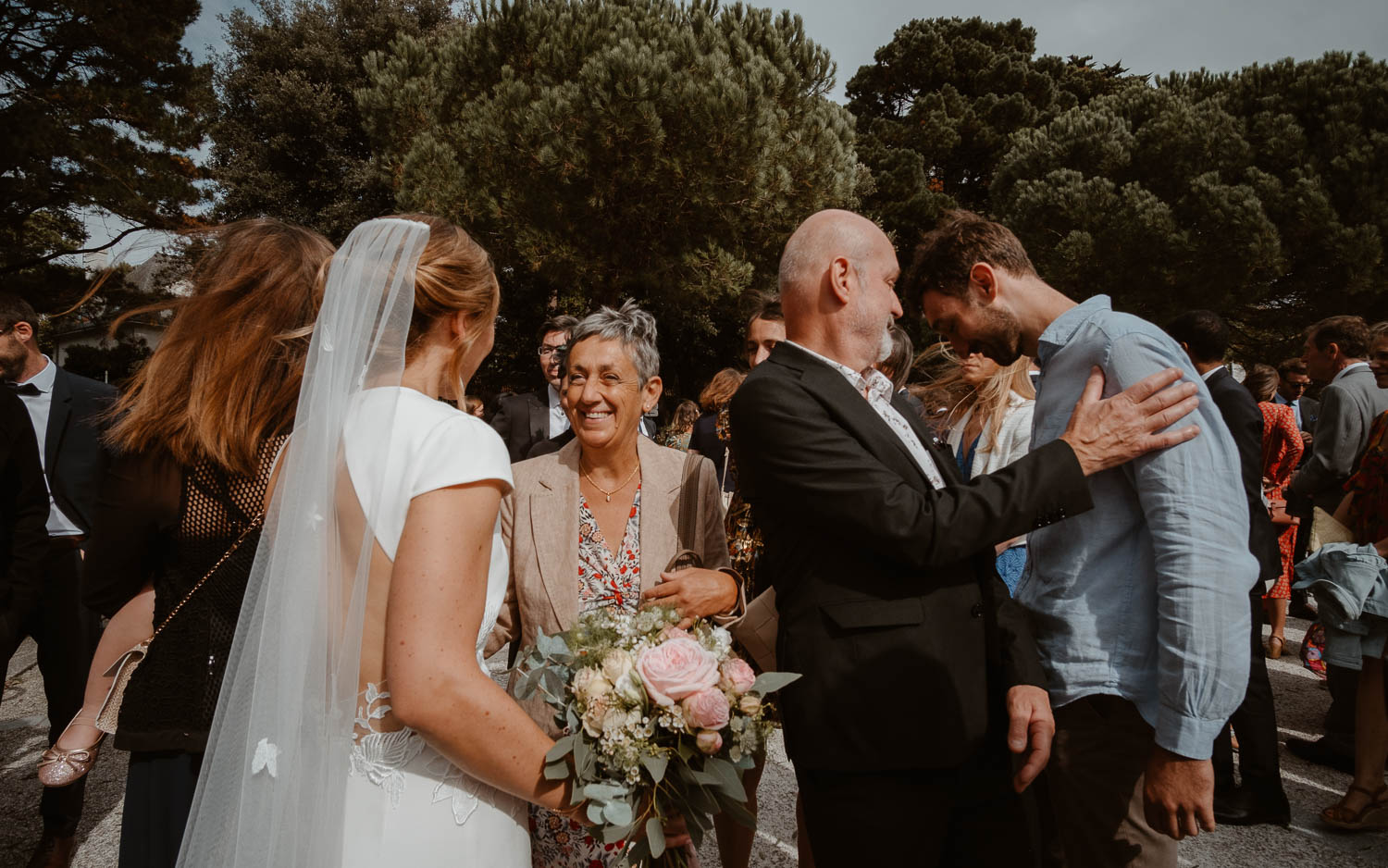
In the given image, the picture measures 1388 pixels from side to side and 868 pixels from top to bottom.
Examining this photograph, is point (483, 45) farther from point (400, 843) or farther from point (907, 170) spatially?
point (400, 843)

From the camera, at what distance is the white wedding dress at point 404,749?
1.42 metres

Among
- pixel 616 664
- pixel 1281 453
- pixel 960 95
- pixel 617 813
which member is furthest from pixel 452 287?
pixel 960 95

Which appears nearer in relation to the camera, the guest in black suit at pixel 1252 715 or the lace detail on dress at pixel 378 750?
the lace detail on dress at pixel 378 750

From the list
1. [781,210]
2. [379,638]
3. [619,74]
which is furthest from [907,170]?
[379,638]

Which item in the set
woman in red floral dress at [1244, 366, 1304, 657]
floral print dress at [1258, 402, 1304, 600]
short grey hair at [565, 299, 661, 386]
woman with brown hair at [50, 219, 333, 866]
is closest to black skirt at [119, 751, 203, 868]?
woman with brown hair at [50, 219, 333, 866]

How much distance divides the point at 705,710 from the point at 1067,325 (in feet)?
4.37

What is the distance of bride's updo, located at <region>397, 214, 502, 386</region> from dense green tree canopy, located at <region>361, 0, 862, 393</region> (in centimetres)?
1113

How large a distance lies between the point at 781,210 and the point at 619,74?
338 cm

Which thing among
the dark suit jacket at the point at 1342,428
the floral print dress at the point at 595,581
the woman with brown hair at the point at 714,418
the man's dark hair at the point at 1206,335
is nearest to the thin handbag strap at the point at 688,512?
the floral print dress at the point at 595,581

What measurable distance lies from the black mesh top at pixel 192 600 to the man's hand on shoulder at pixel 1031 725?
1.75 metres

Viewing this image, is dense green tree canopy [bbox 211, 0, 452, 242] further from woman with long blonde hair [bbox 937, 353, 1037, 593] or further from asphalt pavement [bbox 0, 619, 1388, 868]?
woman with long blonde hair [bbox 937, 353, 1037, 593]

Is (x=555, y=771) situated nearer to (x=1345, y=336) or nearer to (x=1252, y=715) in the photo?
(x=1252, y=715)

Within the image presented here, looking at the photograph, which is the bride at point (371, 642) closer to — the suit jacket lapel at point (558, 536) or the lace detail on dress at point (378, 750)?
the lace detail on dress at point (378, 750)

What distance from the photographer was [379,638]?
1468 millimetres
